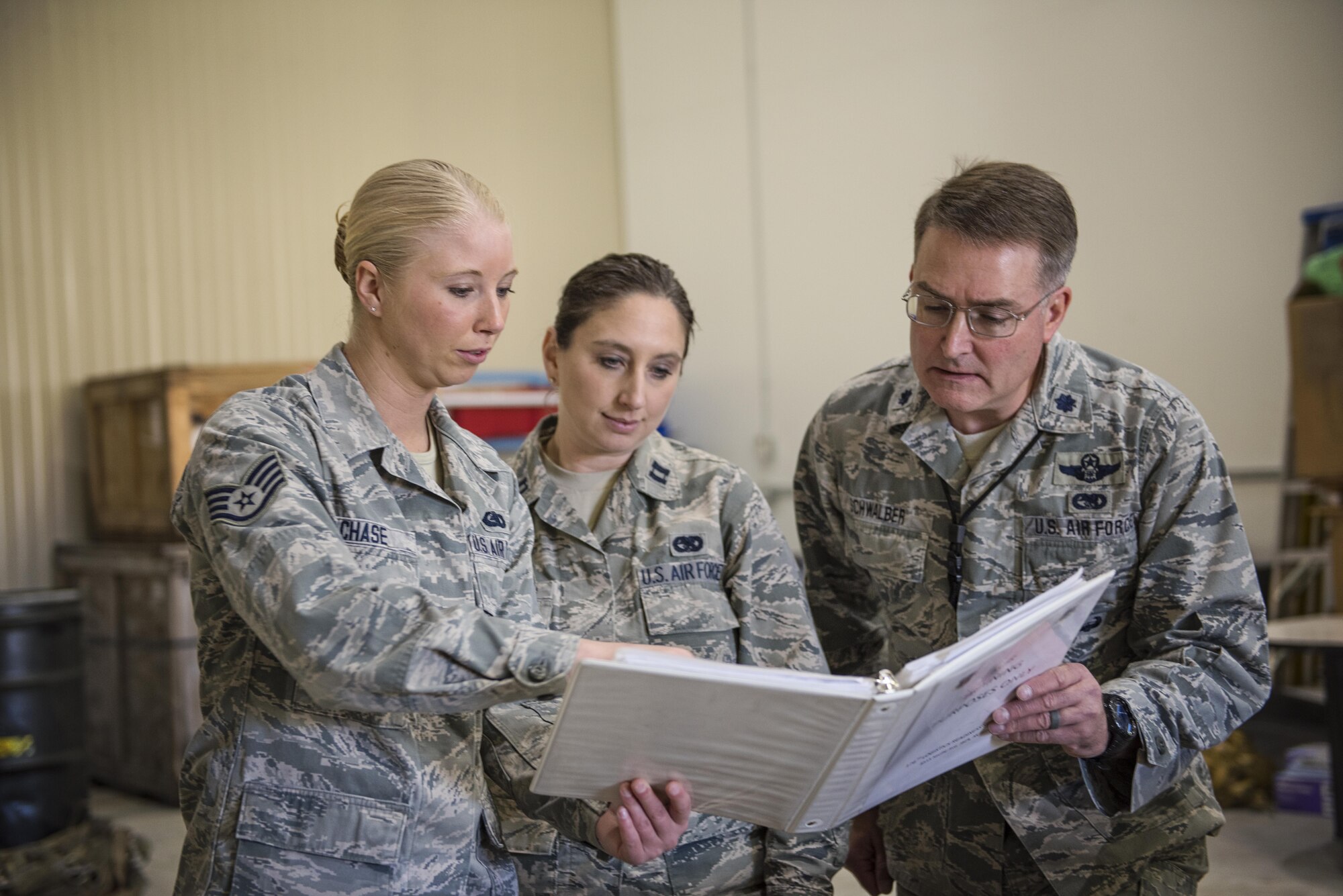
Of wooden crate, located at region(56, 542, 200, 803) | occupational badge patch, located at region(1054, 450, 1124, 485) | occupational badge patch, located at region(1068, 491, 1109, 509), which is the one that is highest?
occupational badge patch, located at region(1054, 450, 1124, 485)

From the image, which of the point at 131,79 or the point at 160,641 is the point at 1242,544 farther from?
the point at 131,79

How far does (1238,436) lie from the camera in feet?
16.2

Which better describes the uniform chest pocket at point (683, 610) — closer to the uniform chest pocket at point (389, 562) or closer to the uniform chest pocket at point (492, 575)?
the uniform chest pocket at point (492, 575)

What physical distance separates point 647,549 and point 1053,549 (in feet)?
2.04

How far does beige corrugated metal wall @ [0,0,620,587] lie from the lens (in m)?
5.50

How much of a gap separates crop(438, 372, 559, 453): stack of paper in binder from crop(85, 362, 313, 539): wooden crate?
2.43 feet

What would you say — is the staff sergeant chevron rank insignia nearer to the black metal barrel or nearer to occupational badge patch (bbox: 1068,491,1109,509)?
occupational badge patch (bbox: 1068,491,1109,509)

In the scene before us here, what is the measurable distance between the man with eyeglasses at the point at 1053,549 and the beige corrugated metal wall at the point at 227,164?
12.9 feet

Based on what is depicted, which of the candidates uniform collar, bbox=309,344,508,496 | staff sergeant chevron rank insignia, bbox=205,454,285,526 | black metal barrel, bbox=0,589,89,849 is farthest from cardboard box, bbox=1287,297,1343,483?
black metal barrel, bbox=0,589,89,849

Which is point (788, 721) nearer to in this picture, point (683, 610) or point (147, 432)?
point (683, 610)

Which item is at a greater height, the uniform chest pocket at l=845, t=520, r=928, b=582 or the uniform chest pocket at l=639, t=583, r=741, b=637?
the uniform chest pocket at l=845, t=520, r=928, b=582

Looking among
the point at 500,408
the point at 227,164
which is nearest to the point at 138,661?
the point at 500,408

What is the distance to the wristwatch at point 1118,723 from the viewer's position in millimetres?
1478

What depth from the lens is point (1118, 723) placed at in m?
1.48
